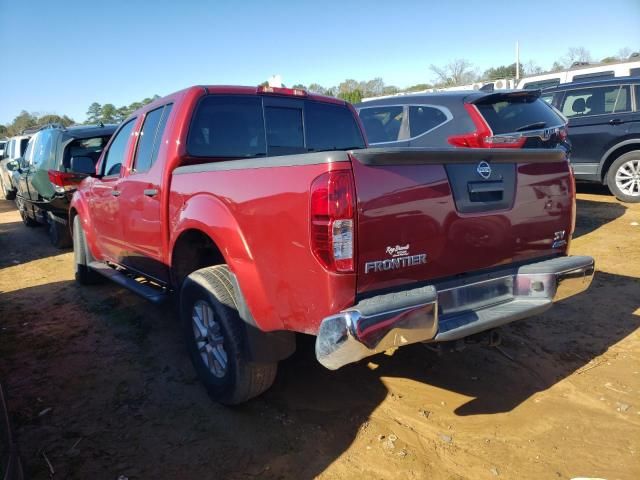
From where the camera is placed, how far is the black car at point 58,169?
737 cm

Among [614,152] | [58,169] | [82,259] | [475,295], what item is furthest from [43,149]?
[614,152]

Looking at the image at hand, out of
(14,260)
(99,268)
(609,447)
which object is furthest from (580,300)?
(14,260)

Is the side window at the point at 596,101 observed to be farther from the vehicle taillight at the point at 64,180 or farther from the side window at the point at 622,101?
the vehicle taillight at the point at 64,180

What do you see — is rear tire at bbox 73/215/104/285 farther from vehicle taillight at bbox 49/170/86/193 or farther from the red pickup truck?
the red pickup truck

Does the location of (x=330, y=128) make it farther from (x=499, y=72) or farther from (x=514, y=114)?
(x=499, y=72)

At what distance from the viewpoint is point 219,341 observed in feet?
10.3

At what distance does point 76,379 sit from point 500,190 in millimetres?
3263

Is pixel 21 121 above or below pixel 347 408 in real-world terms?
above

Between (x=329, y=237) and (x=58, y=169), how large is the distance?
698cm

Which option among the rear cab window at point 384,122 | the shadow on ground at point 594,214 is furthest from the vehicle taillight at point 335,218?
the shadow on ground at point 594,214

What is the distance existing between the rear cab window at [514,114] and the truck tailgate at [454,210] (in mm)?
3153

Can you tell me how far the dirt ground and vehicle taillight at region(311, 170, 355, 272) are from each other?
117 cm

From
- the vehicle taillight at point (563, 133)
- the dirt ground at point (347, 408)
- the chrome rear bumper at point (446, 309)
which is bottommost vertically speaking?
the dirt ground at point (347, 408)

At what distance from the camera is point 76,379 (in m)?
3.64
